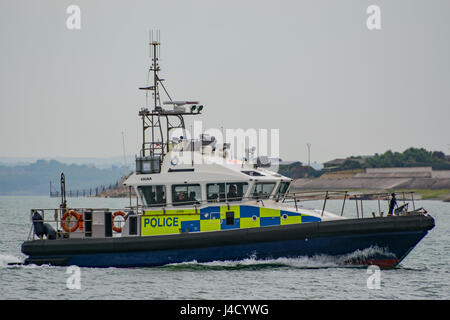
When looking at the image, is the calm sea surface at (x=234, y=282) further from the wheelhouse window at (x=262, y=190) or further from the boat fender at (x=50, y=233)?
the wheelhouse window at (x=262, y=190)

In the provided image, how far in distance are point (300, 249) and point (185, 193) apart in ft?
9.88

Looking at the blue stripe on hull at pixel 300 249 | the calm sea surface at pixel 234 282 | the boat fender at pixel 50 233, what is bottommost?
the calm sea surface at pixel 234 282

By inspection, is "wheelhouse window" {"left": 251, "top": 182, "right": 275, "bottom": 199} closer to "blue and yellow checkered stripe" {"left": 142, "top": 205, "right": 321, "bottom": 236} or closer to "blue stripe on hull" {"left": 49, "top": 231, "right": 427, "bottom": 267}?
"blue and yellow checkered stripe" {"left": 142, "top": 205, "right": 321, "bottom": 236}

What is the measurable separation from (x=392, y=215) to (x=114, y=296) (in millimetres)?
6685

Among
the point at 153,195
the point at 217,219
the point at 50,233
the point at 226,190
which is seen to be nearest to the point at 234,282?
the point at 217,219

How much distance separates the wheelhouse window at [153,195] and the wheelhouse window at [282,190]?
274 centimetres

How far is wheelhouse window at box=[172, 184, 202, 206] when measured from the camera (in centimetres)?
1814

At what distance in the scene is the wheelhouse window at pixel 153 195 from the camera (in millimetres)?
18297

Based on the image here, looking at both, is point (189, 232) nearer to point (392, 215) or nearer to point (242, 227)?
point (242, 227)

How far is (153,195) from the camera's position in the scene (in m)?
18.4

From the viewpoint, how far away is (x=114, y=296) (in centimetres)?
1540

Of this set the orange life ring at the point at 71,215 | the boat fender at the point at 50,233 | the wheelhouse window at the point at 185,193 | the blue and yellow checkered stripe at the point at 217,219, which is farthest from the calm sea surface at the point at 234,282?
the wheelhouse window at the point at 185,193

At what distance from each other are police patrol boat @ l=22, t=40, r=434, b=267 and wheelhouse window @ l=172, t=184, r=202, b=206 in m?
0.02
